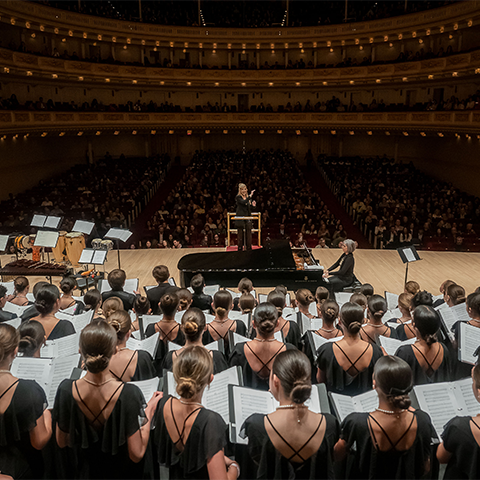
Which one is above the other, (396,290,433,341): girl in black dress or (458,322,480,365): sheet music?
(458,322,480,365): sheet music

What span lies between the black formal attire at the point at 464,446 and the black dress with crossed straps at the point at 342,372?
3.71 ft

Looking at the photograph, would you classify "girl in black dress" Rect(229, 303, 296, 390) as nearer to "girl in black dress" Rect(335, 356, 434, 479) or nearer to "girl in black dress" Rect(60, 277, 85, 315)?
"girl in black dress" Rect(335, 356, 434, 479)

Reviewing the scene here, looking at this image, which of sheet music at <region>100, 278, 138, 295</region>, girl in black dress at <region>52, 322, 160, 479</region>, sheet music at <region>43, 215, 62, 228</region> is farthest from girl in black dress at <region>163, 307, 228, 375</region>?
sheet music at <region>43, 215, 62, 228</region>

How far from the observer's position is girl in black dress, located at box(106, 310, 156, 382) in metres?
3.50

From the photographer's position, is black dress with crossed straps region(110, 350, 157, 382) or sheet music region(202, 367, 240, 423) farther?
black dress with crossed straps region(110, 350, 157, 382)

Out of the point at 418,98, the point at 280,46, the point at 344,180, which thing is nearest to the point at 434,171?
the point at 418,98

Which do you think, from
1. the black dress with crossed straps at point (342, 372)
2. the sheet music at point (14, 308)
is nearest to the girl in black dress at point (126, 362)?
the black dress with crossed straps at point (342, 372)

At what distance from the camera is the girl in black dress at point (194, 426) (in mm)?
2453

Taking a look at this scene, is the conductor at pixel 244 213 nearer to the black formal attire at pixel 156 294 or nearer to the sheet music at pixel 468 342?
the black formal attire at pixel 156 294

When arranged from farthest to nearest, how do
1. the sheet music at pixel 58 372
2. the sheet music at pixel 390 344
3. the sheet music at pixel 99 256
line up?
the sheet music at pixel 99 256 < the sheet music at pixel 390 344 < the sheet music at pixel 58 372

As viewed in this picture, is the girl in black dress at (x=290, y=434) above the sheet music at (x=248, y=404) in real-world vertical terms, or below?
above

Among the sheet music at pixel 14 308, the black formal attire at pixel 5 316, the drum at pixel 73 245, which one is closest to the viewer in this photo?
the black formal attire at pixel 5 316

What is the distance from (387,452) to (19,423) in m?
2.17

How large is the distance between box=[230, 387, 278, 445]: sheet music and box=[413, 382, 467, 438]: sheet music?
40.2 inches
